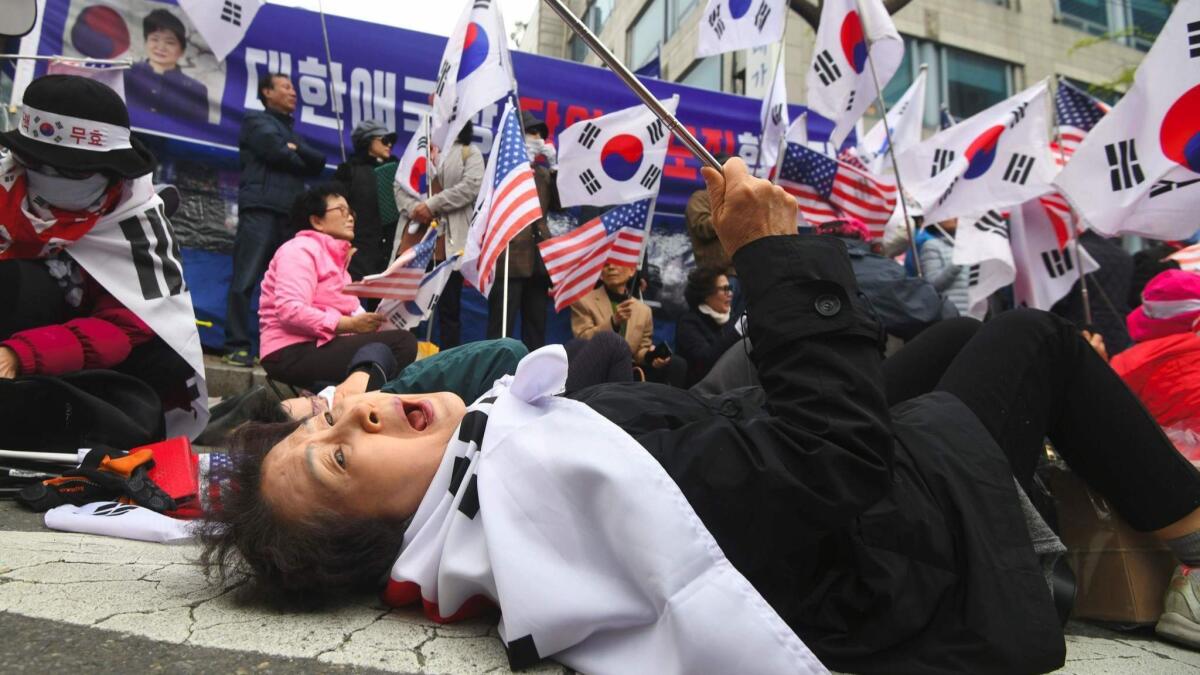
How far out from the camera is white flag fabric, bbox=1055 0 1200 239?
340 centimetres

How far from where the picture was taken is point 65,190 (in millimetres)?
2801

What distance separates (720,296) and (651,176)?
995mm

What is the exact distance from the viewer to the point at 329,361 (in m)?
4.15

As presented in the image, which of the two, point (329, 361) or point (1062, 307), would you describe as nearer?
point (329, 361)

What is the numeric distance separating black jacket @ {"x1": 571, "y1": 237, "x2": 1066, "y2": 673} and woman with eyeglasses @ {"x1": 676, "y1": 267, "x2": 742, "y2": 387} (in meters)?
4.05

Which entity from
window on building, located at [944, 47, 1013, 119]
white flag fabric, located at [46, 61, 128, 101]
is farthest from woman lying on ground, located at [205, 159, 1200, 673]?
window on building, located at [944, 47, 1013, 119]

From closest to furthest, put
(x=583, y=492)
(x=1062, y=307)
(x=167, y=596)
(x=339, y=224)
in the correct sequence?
(x=583, y=492) < (x=167, y=596) < (x=339, y=224) < (x=1062, y=307)

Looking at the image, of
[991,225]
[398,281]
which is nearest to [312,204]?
[398,281]

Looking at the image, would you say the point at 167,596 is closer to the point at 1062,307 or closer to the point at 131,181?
the point at 131,181

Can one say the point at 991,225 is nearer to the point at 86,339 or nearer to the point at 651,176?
the point at 651,176

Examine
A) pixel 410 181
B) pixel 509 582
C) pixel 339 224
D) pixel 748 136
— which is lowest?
pixel 509 582

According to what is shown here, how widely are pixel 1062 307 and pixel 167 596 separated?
5823 mm

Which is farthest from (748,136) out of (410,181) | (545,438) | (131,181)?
(545,438)

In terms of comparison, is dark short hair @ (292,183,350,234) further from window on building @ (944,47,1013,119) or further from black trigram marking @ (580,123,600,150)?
window on building @ (944,47,1013,119)
